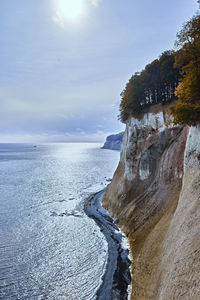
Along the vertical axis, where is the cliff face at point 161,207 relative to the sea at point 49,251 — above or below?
above

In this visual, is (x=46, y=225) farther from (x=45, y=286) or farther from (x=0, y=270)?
(x=45, y=286)

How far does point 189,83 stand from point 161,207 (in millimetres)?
14552

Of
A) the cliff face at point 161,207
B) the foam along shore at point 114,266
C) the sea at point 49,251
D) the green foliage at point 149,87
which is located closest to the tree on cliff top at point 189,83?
the cliff face at point 161,207

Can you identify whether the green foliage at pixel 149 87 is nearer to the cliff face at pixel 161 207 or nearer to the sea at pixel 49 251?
the cliff face at pixel 161 207

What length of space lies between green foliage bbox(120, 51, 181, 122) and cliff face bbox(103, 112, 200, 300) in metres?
3.33

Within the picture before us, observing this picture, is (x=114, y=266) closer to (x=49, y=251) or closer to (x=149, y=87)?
(x=49, y=251)

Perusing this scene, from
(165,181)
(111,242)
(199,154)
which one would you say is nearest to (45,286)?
(111,242)

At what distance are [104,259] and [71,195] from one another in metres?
26.9

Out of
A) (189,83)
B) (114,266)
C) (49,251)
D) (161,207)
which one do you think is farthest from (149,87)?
(49,251)

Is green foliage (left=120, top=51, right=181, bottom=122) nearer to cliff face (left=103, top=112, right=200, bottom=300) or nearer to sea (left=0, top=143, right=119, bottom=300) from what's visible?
cliff face (left=103, top=112, right=200, bottom=300)

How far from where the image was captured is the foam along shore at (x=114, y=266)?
1504cm

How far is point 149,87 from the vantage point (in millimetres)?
32938


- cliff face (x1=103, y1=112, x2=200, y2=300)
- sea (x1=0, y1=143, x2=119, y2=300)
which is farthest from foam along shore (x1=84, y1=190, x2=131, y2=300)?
cliff face (x1=103, y1=112, x2=200, y2=300)

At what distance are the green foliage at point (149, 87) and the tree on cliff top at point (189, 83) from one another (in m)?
14.1
